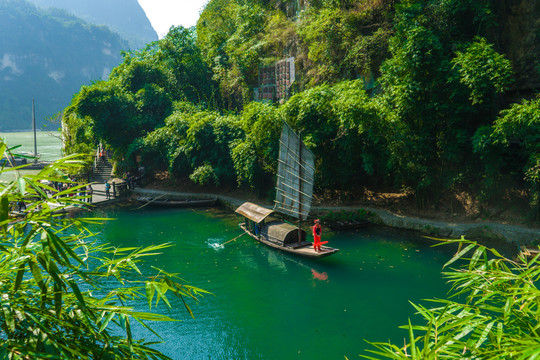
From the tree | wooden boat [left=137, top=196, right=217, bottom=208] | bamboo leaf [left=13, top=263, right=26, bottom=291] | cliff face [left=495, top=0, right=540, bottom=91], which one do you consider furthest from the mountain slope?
bamboo leaf [left=13, top=263, right=26, bottom=291]

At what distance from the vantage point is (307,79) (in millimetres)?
14992

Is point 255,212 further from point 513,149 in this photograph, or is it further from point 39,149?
point 39,149

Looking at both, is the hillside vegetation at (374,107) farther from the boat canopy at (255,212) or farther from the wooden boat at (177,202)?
the boat canopy at (255,212)

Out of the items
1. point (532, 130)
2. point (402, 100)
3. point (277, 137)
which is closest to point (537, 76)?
point (532, 130)

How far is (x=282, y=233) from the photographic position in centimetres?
960

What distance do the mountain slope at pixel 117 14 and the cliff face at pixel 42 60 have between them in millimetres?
60020

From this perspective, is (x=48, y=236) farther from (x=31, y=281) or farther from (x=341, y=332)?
(x=341, y=332)

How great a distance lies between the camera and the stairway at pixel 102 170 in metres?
19.8

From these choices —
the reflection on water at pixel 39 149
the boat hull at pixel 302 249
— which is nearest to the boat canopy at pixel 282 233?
the boat hull at pixel 302 249

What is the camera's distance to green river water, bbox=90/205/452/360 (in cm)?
588

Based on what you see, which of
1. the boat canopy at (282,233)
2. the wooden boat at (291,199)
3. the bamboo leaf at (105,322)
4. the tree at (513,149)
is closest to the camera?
the bamboo leaf at (105,322)

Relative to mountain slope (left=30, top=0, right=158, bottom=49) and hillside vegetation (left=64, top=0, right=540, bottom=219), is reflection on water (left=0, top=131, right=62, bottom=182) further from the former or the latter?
mountain slope (left=30, top=0, right=158, bottom=49)

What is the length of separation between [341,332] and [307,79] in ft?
35.9

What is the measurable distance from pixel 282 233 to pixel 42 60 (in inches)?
4215
